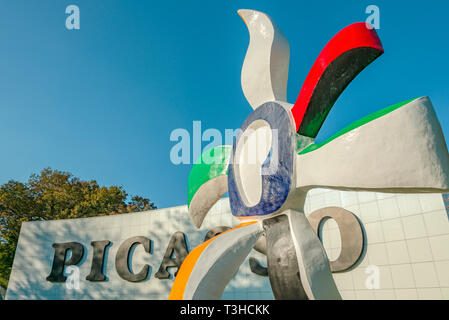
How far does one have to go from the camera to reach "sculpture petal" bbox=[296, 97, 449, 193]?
2541 millimetres

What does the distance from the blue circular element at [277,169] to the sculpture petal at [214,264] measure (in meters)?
0.27

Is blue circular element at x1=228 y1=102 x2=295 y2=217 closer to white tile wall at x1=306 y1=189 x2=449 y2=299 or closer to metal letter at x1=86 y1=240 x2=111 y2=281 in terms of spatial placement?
white tile wall at x1=306 y1=189 x2=449 y2=299

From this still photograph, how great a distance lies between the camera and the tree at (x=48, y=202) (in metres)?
17.3

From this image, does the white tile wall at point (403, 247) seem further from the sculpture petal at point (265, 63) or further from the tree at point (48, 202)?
the tree at point (48, 202)

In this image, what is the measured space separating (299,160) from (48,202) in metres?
19.6

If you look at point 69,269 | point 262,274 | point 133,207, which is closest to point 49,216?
point 133,207

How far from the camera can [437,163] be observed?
2.54 meters

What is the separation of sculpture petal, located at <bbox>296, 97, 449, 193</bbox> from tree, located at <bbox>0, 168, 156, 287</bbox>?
62.8 feet

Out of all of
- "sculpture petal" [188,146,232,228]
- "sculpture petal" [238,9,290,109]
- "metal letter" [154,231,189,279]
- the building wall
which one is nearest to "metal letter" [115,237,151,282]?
the building wall

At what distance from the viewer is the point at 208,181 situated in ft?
15.3

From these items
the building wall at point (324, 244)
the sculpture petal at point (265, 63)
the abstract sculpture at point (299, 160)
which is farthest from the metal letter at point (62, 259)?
the sculpture petal at point (265, 63)

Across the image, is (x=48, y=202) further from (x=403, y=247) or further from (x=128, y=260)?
(x=403, y=247)

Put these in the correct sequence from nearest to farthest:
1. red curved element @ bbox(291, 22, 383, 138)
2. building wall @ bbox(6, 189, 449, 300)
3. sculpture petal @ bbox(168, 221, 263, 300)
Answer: red curved element @ bbox(291, 22, 383, 138)
sculpture petal @ bbox(168, 221, 263, 300)
building wall @ bbox(6, 189, 449, 300)
